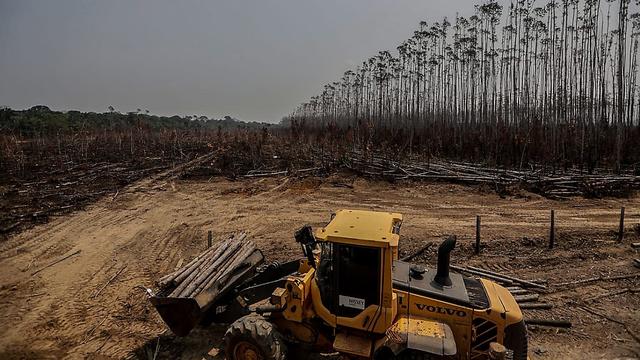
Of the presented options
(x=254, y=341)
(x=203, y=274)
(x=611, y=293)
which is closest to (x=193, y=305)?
(x=203, y=274)

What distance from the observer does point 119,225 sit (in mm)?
11008

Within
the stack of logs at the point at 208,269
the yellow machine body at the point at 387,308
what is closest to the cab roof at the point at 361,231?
the yellow machine body at the point at 387,308

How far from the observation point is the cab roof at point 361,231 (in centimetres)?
397

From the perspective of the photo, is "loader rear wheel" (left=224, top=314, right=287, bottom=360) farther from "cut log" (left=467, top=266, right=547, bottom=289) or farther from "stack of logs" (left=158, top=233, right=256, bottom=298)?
"cut log" (left=467, top=266, right=547, bottom=289)

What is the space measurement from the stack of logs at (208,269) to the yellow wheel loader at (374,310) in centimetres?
113

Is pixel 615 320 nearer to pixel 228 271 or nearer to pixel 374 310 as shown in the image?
pixel 374 310

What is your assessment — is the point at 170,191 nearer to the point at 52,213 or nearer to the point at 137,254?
the point at 52,213

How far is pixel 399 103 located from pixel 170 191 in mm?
20800

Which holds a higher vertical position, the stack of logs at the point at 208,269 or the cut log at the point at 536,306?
the stack of logs at the point at 208,269

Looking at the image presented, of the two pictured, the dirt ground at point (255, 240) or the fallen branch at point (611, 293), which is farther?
the fallen branch at point (611, 293)

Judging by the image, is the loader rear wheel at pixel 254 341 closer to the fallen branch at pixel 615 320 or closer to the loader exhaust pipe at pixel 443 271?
the loader exhaust pipe at pixel 443 271

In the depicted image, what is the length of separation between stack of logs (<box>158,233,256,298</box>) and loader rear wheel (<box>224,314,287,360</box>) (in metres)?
1.04

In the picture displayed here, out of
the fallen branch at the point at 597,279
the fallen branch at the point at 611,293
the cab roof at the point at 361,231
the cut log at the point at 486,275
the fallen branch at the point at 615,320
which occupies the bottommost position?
the fallen branch at the point at 615,320

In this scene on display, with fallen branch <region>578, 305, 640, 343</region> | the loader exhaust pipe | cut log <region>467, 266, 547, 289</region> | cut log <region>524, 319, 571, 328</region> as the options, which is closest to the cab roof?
the loader exhaust pipe
